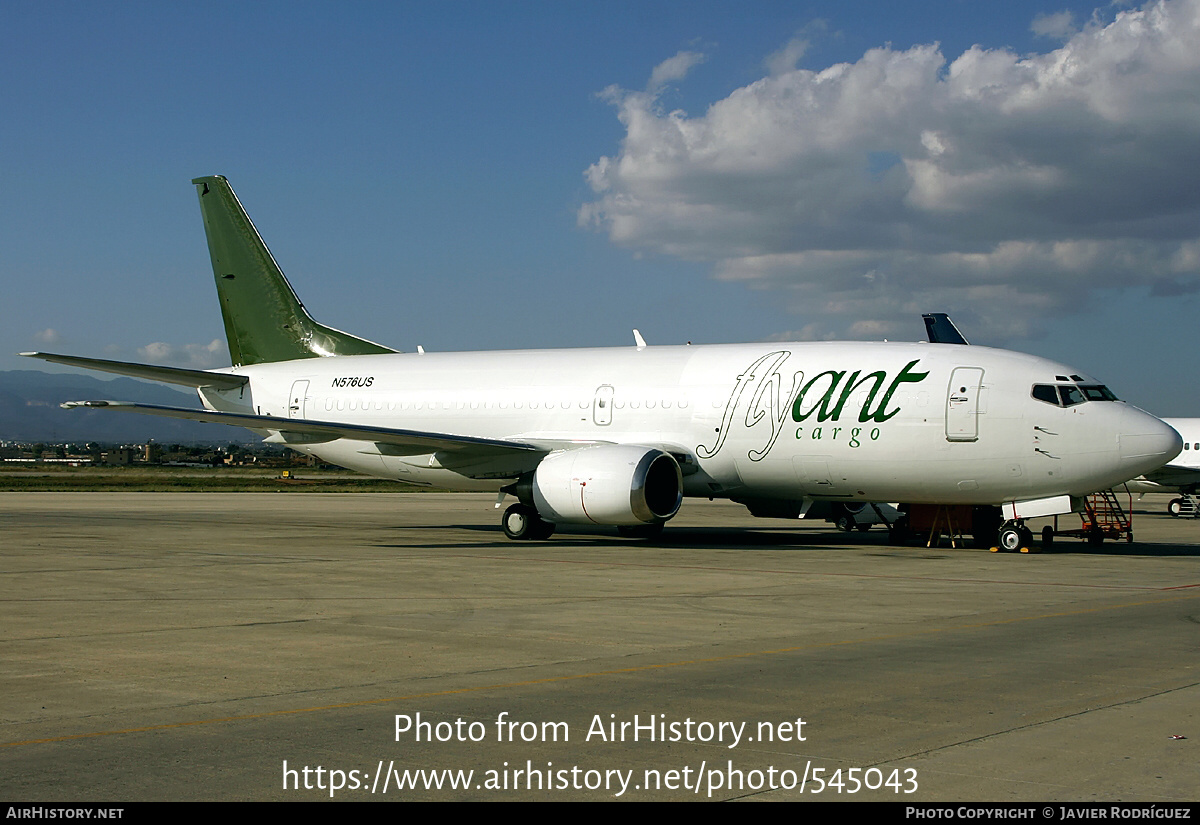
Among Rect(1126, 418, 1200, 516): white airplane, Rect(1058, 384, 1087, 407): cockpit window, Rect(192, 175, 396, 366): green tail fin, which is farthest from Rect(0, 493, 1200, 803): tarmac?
Rect(1126, 418, 1200, 516): white airplane

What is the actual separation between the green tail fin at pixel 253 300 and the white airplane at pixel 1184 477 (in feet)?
94.7

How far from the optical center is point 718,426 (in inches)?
957

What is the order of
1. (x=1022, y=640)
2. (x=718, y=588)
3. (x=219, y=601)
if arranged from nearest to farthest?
1. (x=1022, y=640)
2. (x=219, y=601)
3. (x=718, y=588)

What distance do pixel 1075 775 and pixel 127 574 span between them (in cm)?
1442

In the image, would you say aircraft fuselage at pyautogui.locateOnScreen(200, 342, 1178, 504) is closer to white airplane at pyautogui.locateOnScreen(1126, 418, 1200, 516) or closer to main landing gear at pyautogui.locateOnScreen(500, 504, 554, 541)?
main landing gear at pyautogui.locateOnScreen(500, 504, 554, 541)

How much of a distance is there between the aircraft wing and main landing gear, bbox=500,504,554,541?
1.15m

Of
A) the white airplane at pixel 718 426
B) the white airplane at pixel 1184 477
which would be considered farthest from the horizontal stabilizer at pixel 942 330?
the white airplane at pixel 718 426

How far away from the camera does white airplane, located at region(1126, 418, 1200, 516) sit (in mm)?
42737

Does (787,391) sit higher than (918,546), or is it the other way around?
(787,391)

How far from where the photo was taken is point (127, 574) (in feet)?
55.9

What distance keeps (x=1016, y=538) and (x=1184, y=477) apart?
955 inches
